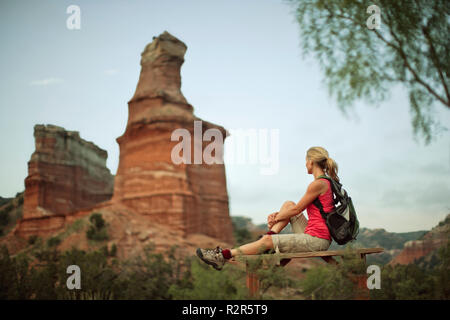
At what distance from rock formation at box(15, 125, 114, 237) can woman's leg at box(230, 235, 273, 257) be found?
128ft

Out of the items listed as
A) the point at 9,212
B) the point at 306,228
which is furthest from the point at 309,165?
the point at 9,212

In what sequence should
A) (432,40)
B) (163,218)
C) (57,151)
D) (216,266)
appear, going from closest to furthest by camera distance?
(216,266) < (432,40) < (163,218) < (57,151)

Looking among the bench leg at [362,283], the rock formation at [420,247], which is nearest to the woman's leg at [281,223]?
the bench leg at [362,283]

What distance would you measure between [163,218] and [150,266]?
1086 cm

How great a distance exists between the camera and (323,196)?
463cm

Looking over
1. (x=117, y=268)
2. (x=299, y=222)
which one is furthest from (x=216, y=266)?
(x=117, y=268)

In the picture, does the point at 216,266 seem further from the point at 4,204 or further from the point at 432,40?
the point at 4,204

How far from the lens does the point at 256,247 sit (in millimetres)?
4492

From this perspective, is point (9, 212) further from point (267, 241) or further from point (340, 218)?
point (340, 218)

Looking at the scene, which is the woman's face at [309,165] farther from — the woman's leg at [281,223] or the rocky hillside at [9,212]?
the rocky hillside at [9,212]

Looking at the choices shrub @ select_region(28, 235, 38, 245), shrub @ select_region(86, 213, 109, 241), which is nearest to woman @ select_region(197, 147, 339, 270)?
shrub @ select_region(86, 213, 109, 241)

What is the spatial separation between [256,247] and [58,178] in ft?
153

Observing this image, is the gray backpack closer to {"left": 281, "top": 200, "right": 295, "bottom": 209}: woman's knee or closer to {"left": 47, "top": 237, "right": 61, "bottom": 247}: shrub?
{"left": 281, "top": 200, "right": 295, "bottom": 209}: woman's knee

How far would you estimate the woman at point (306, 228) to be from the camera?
14.9 feet
